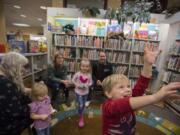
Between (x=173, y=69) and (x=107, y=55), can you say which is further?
(x=107, y=55)

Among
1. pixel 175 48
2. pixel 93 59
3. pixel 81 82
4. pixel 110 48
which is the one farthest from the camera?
pixel 93 59

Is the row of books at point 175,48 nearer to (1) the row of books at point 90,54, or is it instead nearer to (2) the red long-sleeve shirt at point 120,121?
(1) the row of books at point 90,54

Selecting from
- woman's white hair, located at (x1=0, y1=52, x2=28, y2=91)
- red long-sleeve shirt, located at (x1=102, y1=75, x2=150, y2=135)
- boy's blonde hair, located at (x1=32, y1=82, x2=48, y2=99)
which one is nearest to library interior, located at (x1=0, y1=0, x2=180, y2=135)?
boy's blonde hair, located at (x1=32, y1=82, x2=48, y2=99)

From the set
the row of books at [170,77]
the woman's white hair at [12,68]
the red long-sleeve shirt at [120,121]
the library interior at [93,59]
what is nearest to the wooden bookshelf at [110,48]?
the library interior at [93,59]

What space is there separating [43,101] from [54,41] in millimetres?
3358

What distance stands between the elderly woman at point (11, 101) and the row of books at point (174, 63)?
403 centimetres

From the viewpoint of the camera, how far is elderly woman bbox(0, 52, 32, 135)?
4.34 feet

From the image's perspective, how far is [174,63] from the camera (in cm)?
459

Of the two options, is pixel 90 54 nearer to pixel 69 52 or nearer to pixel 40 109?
pixel 69 52

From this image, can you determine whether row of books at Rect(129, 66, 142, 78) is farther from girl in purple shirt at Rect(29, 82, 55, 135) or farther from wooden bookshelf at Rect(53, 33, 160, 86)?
girl in purple shirt at Rect(29, 82, 55, 135)

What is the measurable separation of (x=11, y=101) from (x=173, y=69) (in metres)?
4.34

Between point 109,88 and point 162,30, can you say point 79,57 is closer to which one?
point 162,30

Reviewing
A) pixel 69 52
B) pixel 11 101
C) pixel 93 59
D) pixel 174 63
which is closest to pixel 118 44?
pixel 93 59

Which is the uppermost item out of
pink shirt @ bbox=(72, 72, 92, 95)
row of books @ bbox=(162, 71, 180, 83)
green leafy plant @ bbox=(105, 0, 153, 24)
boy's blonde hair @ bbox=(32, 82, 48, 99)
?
green leafy plant @ bbox=(105, 0, 153, 24)
